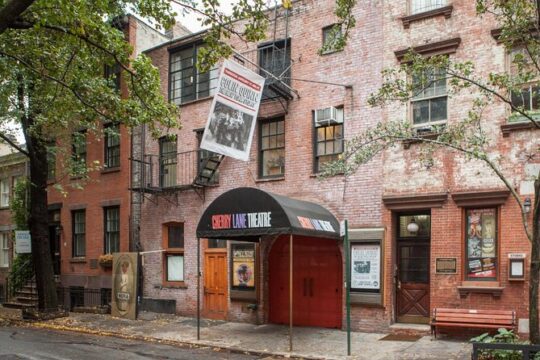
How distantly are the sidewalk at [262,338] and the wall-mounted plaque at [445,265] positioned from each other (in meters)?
1.62

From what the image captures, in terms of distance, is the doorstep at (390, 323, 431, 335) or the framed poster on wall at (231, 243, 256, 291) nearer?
the doorstep at (390, 323, 431, 335)

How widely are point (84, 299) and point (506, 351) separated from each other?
56.9 ft

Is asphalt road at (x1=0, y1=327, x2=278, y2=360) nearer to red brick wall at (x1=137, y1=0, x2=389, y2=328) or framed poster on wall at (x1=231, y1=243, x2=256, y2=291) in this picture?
framed poster on wall at (x1=231, y1=243, x2=256, y2=291)

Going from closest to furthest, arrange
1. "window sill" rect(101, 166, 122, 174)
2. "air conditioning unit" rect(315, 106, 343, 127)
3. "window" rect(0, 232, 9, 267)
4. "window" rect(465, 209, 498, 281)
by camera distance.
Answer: "window" rect(465, 209, 498, 281)
"air conditioning unit" rect(315, 106, 343, 127)
"window sill" rect(101, 166, 122, 174)
"window" rect(0, 232, 9, 267)

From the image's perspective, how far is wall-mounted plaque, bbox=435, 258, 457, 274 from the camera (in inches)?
522

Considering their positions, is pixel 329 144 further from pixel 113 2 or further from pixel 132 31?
pixel 132 31

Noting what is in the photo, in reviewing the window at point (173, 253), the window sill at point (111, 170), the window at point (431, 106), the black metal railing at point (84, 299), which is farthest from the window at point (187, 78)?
the black metal railing at point (84, 299)

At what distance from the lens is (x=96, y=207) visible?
21.9 metres

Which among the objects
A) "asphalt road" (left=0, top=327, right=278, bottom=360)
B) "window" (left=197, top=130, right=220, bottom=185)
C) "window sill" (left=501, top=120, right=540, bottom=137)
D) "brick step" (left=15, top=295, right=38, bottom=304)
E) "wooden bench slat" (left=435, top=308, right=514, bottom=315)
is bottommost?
"brick step" (left=15, top=295, right=38, bottom=304)

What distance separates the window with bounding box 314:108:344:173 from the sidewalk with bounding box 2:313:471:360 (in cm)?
471

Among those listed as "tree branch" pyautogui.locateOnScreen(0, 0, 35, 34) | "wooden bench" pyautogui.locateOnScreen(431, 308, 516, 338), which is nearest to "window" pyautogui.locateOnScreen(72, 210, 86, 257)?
"wooden bench" pyautogui.locateOnScreen(431, 308, 516, 338)

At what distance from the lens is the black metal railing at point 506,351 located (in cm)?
783

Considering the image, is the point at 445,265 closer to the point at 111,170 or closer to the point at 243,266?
the point at 243,266

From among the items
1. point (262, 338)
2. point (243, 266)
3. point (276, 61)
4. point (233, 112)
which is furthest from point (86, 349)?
point (276, 61)
